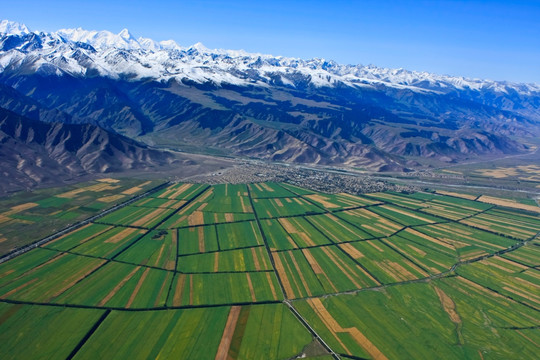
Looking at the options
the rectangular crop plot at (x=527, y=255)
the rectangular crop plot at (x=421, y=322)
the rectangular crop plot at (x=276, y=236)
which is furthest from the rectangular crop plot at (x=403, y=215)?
the rectangular crop plot at (x=421, y=322)

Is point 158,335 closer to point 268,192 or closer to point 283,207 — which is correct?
point 283,207

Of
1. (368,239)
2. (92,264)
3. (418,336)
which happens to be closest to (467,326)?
(418,336)

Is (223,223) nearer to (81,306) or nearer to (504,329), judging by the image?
(81,306)

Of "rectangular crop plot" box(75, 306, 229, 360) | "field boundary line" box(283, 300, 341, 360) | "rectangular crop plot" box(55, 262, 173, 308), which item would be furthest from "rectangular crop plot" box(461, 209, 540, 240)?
"rectangular crop plot" box(55, 262, 173, 308)

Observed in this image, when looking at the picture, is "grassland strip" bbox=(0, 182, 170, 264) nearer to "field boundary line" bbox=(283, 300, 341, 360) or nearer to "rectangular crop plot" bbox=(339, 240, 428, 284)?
"field boundary line" bbox=(283, 300, 341, 360)

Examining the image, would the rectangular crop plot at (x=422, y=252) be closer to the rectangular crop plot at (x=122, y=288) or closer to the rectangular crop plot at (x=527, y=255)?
the rectangular crop plot at (x=527, y=255)

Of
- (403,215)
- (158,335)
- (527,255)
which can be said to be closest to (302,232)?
(403,215)
